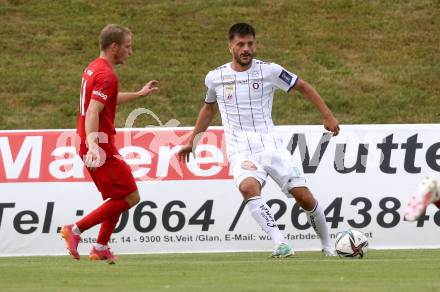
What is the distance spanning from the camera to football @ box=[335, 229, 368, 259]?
11734 millimetres

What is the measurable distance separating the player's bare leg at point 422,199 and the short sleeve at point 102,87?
11.2ft

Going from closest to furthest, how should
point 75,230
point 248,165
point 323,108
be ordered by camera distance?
point 75,230, point 323,108, point 248,165

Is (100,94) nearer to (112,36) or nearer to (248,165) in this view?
(112,36)

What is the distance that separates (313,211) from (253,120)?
1.07 metres

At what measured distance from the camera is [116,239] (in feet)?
47.8

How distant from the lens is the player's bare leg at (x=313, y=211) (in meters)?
11.6

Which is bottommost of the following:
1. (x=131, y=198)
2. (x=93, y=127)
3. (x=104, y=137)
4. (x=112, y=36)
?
(x=131, y=198)

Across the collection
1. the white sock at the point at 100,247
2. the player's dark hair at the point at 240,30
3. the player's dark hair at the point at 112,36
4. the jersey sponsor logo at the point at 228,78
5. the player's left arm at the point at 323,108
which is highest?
the player's dark hair at the point at 240,30

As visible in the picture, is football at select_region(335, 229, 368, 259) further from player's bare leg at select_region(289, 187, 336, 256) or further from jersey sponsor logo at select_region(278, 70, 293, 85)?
jersey sponsor logo at select_region(278, 70, 293, 85)

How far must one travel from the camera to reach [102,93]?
35.3 feet

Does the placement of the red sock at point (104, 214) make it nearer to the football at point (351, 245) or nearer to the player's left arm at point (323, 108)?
the player's left arm at point (323, 108)

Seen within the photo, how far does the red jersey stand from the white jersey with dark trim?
4.08ft

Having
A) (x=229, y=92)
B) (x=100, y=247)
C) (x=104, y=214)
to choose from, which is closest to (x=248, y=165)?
(x=229, y=92)

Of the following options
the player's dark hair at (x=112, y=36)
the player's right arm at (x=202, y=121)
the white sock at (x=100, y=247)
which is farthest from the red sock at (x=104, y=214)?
the player's dark hair at (x=112, y=36)
